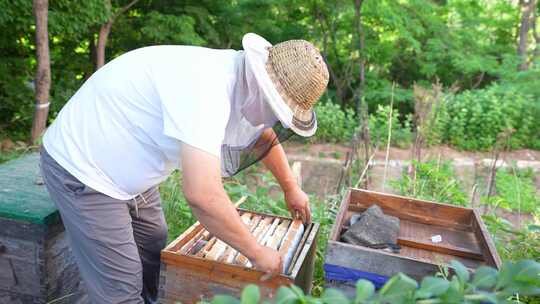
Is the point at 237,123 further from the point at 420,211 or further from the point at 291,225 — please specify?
the point at 420,211

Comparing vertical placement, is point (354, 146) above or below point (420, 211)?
below

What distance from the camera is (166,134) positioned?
1646mm

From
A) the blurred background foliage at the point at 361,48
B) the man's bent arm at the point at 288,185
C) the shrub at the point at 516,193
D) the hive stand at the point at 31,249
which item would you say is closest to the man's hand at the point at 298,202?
the man's bent arm at the point at 288,185

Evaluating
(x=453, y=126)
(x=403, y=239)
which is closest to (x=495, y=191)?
(x=453, y=126)

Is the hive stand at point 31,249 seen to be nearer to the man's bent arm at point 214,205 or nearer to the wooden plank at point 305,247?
the man's bent arm at point 214,205

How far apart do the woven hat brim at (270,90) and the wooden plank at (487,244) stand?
866 millimetres

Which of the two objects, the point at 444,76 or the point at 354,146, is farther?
the point at 444,76

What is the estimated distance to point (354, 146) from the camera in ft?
17.9

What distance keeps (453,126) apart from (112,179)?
331 inches

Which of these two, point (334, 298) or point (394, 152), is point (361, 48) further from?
point (334, 298)

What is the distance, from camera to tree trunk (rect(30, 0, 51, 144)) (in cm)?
513

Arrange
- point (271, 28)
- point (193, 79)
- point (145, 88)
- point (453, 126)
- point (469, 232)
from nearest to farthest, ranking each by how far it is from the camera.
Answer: point (193, 79) < point (145, 88) < point (469, 232) < point (453, 126) < point (271, 28)

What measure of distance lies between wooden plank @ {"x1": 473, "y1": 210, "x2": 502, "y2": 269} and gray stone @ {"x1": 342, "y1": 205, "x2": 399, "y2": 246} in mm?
364

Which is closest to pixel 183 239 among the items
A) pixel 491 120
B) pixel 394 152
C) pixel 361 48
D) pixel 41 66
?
pixel 41 66
